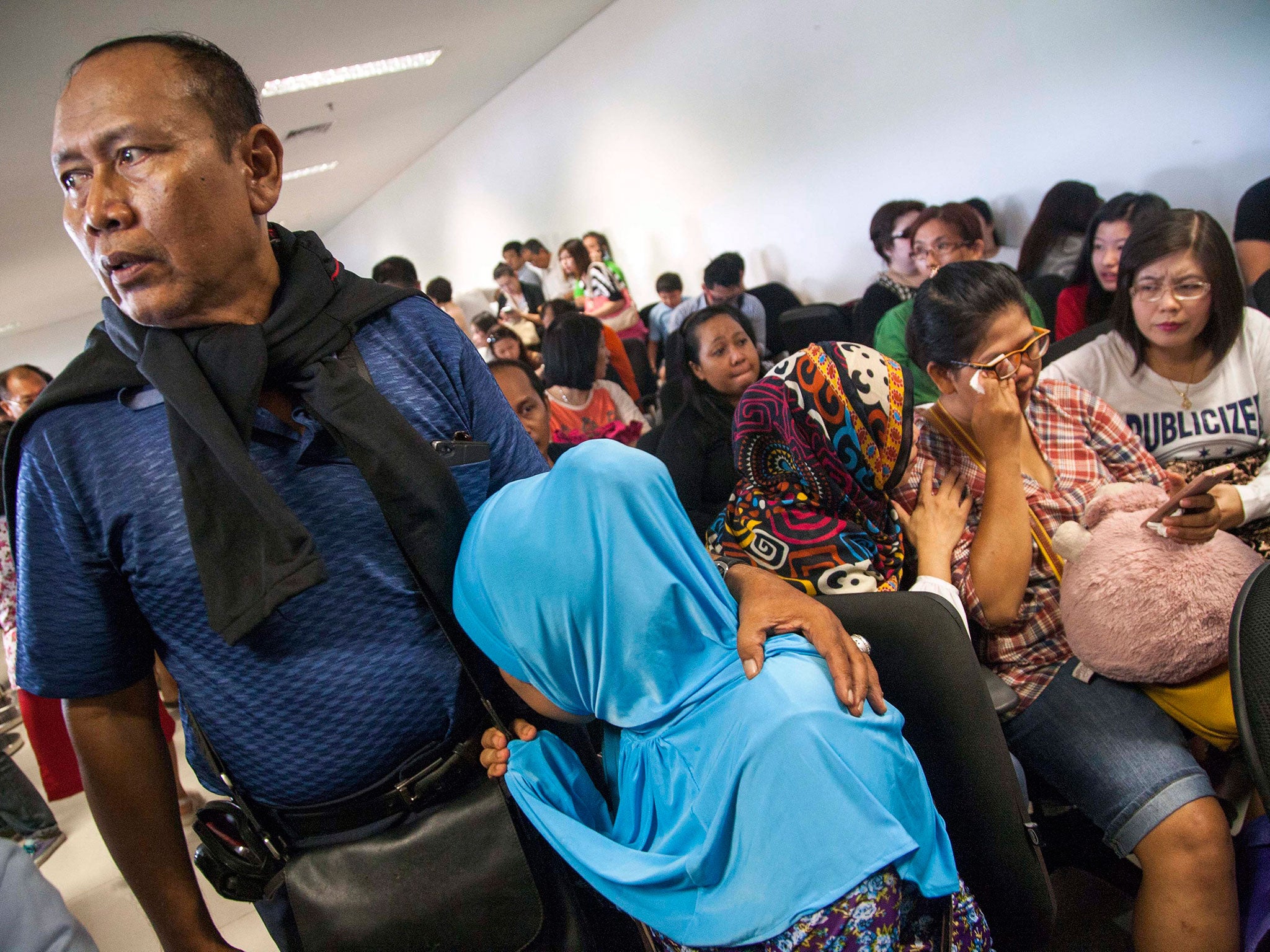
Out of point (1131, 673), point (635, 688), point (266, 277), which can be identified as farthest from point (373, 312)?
point (1131, 673)

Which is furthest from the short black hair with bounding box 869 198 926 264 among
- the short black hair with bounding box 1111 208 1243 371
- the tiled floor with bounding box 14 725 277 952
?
the tiled floor with bounding box 14 725 277 952

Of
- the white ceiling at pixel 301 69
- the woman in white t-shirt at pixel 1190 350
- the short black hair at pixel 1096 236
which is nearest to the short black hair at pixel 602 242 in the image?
the white ceiling at pixel 301 69

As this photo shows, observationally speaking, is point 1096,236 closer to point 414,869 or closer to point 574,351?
point 574,351

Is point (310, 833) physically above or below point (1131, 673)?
above

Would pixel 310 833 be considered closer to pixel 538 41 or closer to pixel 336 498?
pixel 336 498

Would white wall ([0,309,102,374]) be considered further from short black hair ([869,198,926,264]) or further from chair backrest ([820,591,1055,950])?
chair backrest ([820,591,1055,950])

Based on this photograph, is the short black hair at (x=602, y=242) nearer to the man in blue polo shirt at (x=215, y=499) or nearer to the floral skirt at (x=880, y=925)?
the man in blue polo shirt at (x=215, y=499)

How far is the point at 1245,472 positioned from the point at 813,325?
91.8 inches

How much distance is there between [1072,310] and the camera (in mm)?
2916

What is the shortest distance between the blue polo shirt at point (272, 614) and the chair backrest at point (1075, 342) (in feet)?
6.61

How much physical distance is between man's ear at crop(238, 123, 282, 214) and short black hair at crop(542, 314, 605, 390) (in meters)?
2.48

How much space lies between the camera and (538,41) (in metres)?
7.04

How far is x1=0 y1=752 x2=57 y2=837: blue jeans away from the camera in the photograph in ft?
9.59

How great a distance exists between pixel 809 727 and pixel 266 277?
2.62 feet
